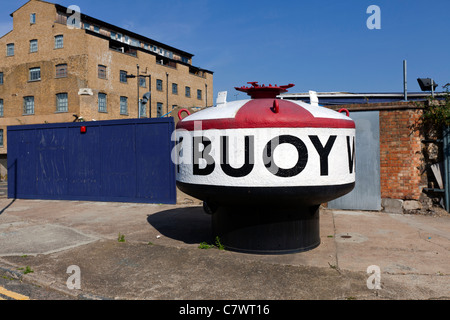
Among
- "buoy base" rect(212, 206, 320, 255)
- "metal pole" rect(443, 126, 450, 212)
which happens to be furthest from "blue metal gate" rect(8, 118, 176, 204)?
"metal pole" rect(443, 126, 450, 212)

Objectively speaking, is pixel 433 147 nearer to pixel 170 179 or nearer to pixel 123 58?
pixel 170 179

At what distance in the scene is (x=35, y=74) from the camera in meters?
33.9

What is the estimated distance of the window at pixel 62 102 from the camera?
105 feet

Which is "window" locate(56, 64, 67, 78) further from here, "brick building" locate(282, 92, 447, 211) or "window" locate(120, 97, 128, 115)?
"brick building" locate(282, 92, 447, 211)

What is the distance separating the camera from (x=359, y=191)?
1002 cm

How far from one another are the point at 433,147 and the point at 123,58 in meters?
32.2

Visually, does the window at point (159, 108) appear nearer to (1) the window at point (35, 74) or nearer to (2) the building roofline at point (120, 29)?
(2) the building roofline at point (120, 29)

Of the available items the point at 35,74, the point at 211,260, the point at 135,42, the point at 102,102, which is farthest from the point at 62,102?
the point at 211,260

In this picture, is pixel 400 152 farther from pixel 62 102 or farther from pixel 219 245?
pixel 62 102

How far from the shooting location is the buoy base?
19.1 feet

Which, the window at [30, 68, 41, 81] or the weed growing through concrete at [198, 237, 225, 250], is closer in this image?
the weed growing through concrete at [198, 237, 225, 250]

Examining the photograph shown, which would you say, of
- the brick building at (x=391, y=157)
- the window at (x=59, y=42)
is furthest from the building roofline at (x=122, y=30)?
the brick building at (x=391, y=157)

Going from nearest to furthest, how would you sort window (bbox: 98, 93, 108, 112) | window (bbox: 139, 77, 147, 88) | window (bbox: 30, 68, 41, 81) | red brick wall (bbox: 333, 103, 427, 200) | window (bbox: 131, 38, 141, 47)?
red brick wall (bbox: 333, 103, 427, 200) < window (bbox: 98, 93, 108, 112) < window (bbox: 30, 68, 41, 81) < window (bbox: 139, 77, 147, 88) < window (bbox: 131, 38, 141, 47)
